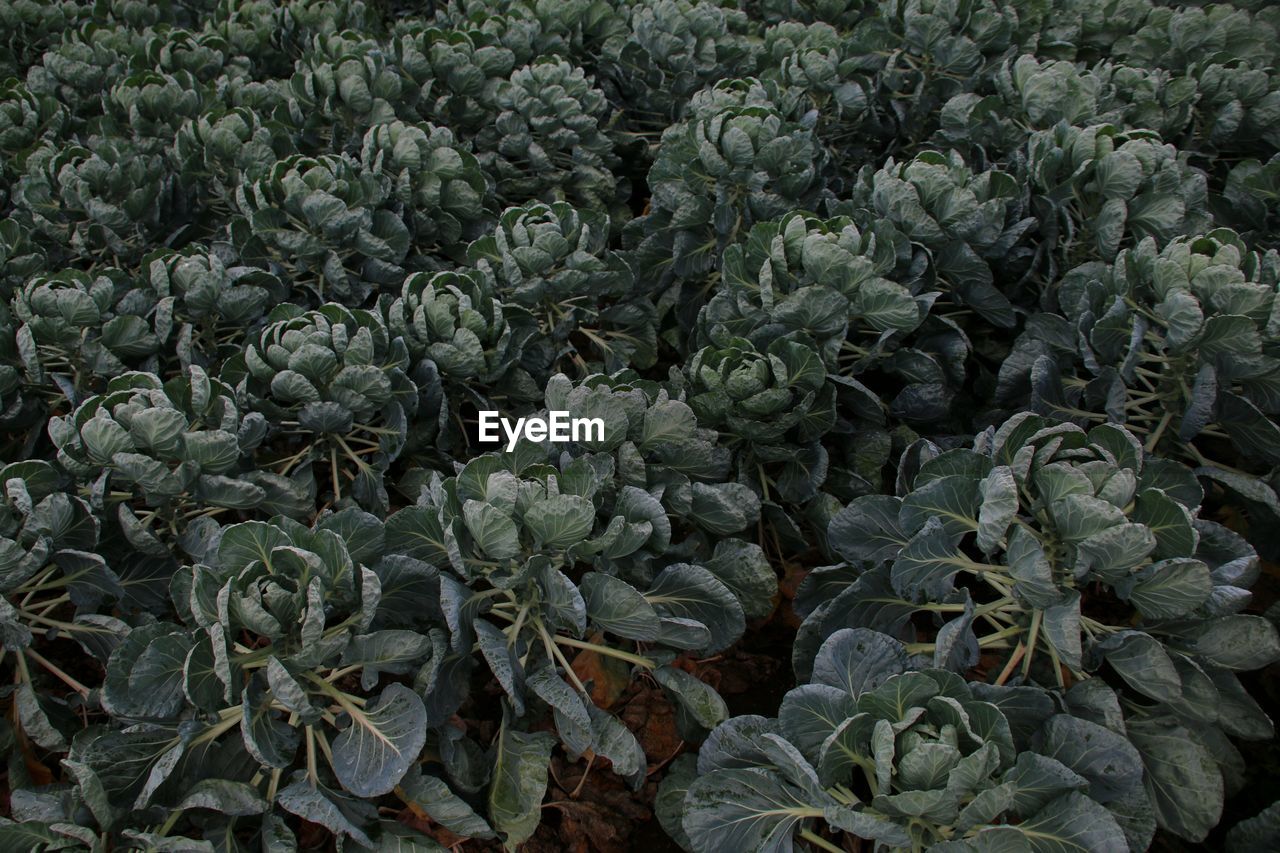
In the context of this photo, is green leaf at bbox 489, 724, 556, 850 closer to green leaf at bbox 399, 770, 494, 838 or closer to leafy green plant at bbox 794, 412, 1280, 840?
green leaf at bbox 399, 770, 494, 838

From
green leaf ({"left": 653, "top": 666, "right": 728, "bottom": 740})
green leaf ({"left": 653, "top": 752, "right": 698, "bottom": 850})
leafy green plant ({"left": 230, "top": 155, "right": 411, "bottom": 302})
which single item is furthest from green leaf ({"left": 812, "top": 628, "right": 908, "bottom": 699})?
leafy green plant ({"left": 230, "top": 155, "right": 411, "bottom": 302})

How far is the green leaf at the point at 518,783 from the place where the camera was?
2.04 metres

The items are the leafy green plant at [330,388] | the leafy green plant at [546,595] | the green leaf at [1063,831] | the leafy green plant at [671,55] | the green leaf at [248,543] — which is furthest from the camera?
the leafy green plant at [671,55]

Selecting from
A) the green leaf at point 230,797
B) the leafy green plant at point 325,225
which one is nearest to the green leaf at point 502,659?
the green leaf at point 230,797

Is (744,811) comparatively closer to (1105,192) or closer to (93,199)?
(1105,192)

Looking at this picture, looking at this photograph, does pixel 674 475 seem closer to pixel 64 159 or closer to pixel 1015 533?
pixel 1015 533

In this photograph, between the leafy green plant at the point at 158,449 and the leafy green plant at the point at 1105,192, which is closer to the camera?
the leafy green plant at the point at 158,449

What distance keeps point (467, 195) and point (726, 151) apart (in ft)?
3.25

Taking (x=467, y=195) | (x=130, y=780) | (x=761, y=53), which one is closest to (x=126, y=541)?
(x=130, y=780)

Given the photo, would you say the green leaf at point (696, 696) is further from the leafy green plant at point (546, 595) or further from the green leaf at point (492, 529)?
the green leaf at point (492, 529)

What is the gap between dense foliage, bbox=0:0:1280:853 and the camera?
1.85 m

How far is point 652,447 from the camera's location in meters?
2.45

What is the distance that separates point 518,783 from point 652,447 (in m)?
0.91

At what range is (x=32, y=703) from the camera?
2.07 m
